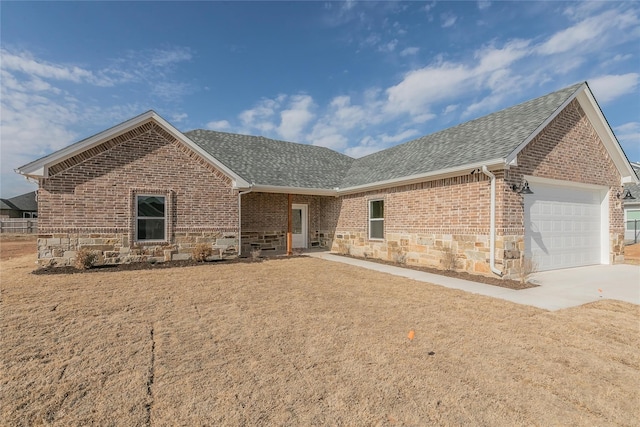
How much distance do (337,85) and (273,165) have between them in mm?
7263

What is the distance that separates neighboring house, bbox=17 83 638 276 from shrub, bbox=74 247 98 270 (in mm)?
456

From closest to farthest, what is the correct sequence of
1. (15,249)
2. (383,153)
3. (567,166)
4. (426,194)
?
(567,166), (426,194), (15,249), (383,153)

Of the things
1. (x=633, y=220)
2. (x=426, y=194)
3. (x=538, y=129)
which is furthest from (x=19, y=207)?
(x=633, y=220)

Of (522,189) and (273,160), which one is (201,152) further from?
(522,189)

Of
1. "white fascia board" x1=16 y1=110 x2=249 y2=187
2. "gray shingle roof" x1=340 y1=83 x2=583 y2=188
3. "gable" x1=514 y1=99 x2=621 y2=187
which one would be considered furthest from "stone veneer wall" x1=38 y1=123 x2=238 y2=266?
"gable" x1=514 y1=99 x2=621 y2=187

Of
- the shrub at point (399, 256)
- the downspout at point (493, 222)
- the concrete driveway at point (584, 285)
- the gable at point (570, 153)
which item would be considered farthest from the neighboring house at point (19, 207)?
the concrete driveway at point (584, 285)

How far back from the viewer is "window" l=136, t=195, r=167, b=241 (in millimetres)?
10680

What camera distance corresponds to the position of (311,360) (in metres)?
3.62

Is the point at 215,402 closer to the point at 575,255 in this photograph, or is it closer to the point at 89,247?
the point at 89,247

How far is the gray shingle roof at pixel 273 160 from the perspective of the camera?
14.2 meters

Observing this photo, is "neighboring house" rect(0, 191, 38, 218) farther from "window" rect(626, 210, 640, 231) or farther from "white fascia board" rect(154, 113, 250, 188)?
"window" rect(626, 210, 640, 231)

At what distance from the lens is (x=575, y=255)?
10453 mm

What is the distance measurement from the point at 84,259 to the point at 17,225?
2610 centimetres

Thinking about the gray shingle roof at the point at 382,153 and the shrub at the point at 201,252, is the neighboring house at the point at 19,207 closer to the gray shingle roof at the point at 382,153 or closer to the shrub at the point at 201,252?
the gray shingle roof at the point at 382,153
